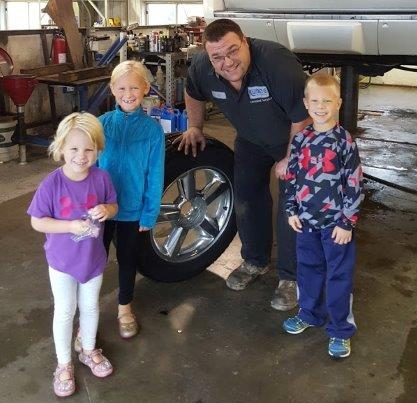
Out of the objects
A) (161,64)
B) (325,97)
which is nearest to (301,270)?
(325,97)

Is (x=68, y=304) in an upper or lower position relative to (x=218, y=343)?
upper

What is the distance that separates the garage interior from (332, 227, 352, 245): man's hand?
53cm

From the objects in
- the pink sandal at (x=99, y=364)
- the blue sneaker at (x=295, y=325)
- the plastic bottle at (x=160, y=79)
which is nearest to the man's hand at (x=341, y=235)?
the blue sneaker at (x=295, y=325)

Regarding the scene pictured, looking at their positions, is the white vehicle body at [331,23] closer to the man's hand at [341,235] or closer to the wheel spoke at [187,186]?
the wheel spoke at [187,186]

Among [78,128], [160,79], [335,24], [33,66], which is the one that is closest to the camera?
[78,128]

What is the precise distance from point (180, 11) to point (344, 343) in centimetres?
1520

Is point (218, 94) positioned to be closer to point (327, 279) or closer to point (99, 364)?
point (327, 279)

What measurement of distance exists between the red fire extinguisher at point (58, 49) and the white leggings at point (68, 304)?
16.1ft

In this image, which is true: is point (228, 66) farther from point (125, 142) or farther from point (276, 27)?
point (276, 27)

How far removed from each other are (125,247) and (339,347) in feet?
3.28

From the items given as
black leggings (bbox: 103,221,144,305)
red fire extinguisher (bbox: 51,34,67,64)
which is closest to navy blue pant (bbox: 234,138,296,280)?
black leggings (bbox: 103,221,144,305)

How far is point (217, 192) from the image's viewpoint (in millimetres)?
3186

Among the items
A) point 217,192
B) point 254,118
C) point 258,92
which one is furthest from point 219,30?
point 217,192

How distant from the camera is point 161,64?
25.0 feet
